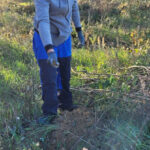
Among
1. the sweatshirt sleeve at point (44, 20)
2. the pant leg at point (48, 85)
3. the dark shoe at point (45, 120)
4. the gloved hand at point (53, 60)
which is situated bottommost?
the dark shoe at point (45, 120)

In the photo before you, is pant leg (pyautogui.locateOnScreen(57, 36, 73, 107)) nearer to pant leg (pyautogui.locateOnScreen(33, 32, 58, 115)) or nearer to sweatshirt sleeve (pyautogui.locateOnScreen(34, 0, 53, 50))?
→ pant leg (pyautogui.locateOnScreen(33, 32, 58, 115))

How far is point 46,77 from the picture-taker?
2.53 m

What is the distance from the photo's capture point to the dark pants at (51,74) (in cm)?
249

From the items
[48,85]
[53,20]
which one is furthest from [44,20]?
[48,85]

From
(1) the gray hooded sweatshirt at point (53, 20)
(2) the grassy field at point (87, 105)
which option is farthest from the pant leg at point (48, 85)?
(1) the gray hooded sweatshirt at point (53, 20)

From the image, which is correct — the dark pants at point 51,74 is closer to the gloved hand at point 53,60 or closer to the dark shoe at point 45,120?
the dark shoe at point 45,120

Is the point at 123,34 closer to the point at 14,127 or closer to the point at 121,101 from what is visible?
the point at 121,101

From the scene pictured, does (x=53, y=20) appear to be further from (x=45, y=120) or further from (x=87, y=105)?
(x=87, y=105)

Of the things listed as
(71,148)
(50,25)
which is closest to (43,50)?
(50,25)

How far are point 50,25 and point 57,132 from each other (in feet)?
3.50

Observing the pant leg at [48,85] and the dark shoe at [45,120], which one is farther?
the dark shoe at [45,120]

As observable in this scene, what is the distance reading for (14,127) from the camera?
2471 mm

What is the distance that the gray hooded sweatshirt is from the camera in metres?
2.23

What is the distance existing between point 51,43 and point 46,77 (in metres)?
0.43
